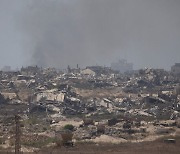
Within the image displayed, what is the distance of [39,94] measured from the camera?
6744cm

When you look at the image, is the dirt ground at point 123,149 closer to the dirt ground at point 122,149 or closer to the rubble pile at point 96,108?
the dirt ground at point 122,149

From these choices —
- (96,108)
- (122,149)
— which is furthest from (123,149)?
(96,108)

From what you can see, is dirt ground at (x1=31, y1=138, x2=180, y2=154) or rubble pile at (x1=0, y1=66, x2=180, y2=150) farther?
rubble pile at (x1=0, y1=66, x2=180, y2=150)

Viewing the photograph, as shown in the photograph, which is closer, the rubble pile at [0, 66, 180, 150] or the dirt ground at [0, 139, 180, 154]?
the dirt ground at [0, 139, 180, 154]

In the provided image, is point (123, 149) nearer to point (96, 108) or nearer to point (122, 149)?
point (122, 149)

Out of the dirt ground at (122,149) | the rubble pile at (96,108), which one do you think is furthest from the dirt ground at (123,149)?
the rubble pile at (96,108)

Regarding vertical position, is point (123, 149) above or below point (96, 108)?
above

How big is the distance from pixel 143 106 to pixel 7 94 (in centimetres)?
2685

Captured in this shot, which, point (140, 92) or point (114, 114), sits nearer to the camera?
point (114, 114)

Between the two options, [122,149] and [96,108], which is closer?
[122,149]

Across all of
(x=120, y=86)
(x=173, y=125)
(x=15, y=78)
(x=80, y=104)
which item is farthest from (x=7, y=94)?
(x=173, y=125)

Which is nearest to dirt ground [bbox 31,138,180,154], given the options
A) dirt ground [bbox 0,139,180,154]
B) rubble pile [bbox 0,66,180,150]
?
dirt ground [bbox 0,139,180,154]

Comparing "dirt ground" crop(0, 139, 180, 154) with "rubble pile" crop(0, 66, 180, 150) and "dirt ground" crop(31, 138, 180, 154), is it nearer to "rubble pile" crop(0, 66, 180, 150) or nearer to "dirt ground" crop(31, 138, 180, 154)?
"dirt ground" crop(31, 138, 180, 154)

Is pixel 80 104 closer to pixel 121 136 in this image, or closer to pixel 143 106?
pixel 143 106
